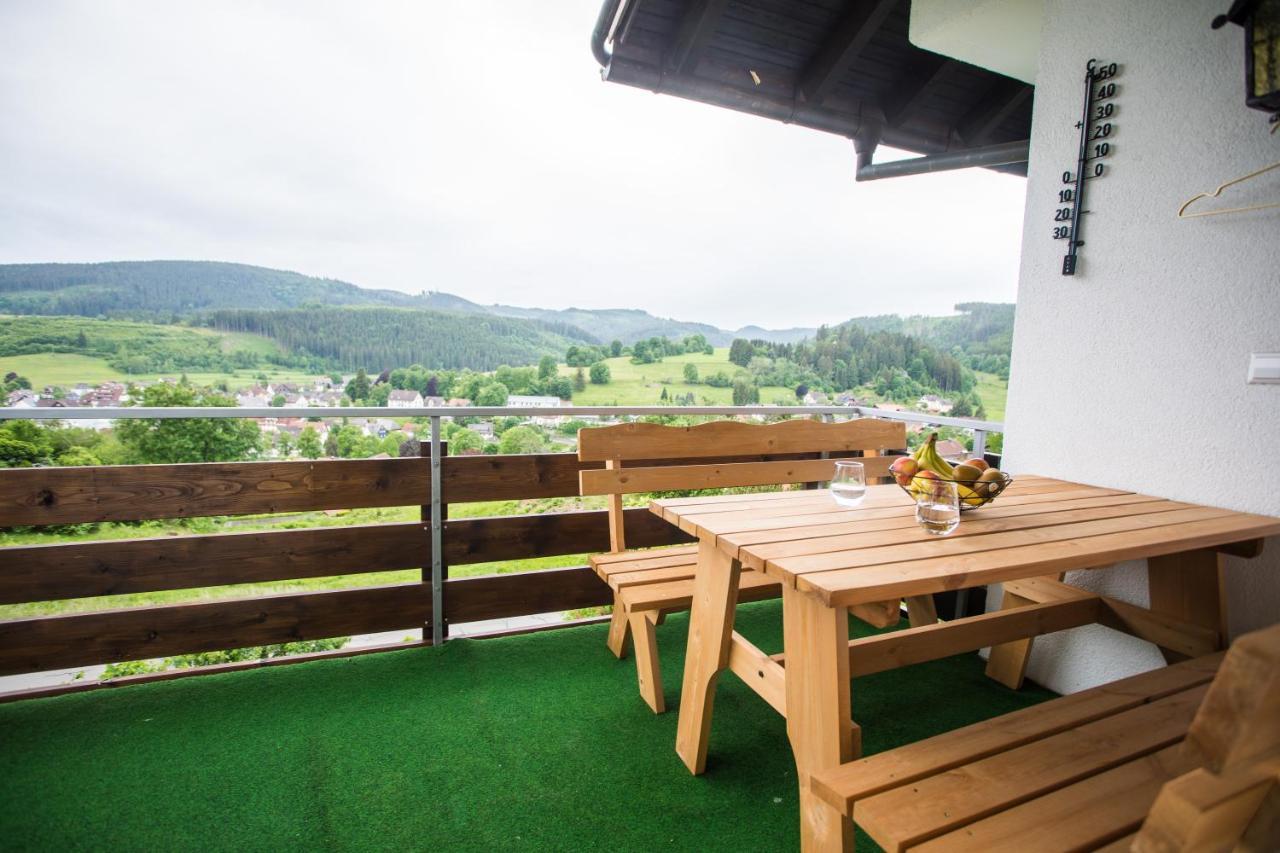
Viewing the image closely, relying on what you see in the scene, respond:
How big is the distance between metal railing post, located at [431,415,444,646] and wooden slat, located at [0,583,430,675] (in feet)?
0.16

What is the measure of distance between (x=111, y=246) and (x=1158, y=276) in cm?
611

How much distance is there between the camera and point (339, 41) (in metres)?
5.72

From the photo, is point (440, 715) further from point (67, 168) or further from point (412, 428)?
point (67, 168)

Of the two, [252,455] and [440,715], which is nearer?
[440,715]

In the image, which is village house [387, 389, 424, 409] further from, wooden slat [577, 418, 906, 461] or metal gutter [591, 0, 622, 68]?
metal gutter [591, 0, 622, 68]

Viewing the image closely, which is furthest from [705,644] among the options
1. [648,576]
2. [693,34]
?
[693,34]

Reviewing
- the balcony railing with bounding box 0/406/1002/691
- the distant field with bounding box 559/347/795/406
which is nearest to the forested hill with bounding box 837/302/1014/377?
the balcony railing with bounding box 0/406/1002/691

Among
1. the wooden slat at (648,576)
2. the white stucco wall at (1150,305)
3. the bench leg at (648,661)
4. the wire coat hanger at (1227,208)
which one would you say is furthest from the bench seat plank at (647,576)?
the wire coat hanger at (1227,208)

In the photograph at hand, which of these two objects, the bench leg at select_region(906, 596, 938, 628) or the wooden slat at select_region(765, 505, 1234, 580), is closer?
the wooden slat at select_region(765, 505, 1234, 580)

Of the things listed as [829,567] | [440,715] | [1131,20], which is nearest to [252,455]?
[440,715]

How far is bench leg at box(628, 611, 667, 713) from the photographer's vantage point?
2.14m

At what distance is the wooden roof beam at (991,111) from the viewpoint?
4141mm

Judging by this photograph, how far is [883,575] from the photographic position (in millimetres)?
1188

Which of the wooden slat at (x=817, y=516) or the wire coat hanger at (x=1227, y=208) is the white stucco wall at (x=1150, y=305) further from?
the wooden slat at (x=817, y=516)
